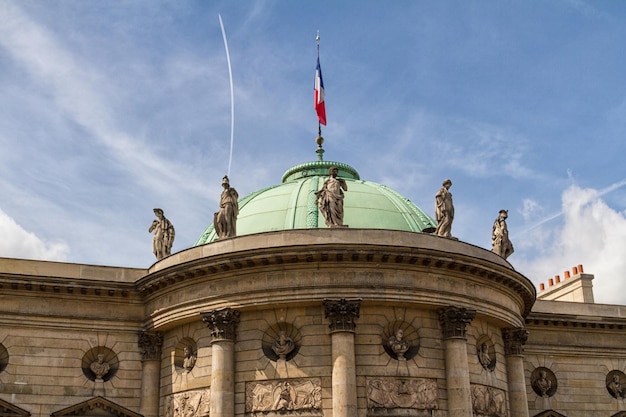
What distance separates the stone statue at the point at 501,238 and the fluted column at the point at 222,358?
11.8 metres

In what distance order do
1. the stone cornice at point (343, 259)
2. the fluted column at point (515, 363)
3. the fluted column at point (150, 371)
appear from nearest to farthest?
the stone cornice at point (343, 259), the fluted column at point (150, 371), the fluted column at point (515, 363)

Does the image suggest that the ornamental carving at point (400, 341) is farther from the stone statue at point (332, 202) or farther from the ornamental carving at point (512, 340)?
the ornamental carving at point (512, 340)

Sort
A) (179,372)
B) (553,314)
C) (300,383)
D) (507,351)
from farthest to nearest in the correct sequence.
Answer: (553,314)
(507,351)
(179,372)
(300,383)

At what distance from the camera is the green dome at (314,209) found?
3606cm

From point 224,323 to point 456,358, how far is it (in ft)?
27.7

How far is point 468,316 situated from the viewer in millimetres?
29094

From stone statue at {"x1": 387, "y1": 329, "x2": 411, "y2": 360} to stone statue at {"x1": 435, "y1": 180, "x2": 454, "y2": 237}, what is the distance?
4779 mm

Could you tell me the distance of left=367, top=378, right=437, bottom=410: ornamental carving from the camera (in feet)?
89.4

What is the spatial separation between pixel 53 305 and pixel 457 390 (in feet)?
51.9

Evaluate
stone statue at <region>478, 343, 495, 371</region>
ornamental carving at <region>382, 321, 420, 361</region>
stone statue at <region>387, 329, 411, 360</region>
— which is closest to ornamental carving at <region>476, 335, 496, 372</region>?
stone statue at <region>478, 343, 495, 371</region>

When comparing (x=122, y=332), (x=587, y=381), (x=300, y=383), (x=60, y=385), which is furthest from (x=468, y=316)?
(x=60, y=385)

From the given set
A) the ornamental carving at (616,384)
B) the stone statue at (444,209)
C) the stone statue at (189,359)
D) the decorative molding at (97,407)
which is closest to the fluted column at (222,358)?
the stone statue at (189,359)

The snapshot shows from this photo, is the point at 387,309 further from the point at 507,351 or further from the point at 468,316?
the point at 507,351

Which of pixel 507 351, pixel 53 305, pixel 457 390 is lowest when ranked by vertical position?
pixel 457 390
